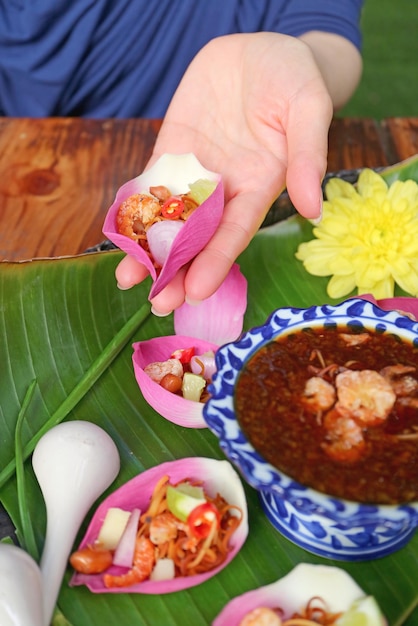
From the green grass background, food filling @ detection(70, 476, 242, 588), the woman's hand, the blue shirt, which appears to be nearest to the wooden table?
the blue shirt

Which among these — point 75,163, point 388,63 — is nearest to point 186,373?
point 75,163

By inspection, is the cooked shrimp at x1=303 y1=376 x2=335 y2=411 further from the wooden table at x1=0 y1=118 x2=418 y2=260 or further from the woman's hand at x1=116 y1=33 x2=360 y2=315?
the wooden table at x1=0 y1=118 x2=418 y2=260

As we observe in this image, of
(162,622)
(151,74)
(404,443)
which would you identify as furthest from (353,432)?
(151,74)

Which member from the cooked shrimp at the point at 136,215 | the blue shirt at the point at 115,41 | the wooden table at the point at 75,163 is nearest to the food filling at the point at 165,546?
the cooked shrimp at the point at 136,215

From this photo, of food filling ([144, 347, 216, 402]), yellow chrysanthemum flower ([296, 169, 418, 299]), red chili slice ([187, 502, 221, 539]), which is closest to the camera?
red chili slice ([187, 502, 221, 539])

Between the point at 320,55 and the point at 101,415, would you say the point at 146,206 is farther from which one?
the point at 320,55

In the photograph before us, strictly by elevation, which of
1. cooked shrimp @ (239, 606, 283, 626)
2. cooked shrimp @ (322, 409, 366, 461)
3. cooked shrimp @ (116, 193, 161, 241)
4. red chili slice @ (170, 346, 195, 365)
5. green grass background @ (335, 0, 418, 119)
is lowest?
green grass background @ (335, 0, 418, 119)
